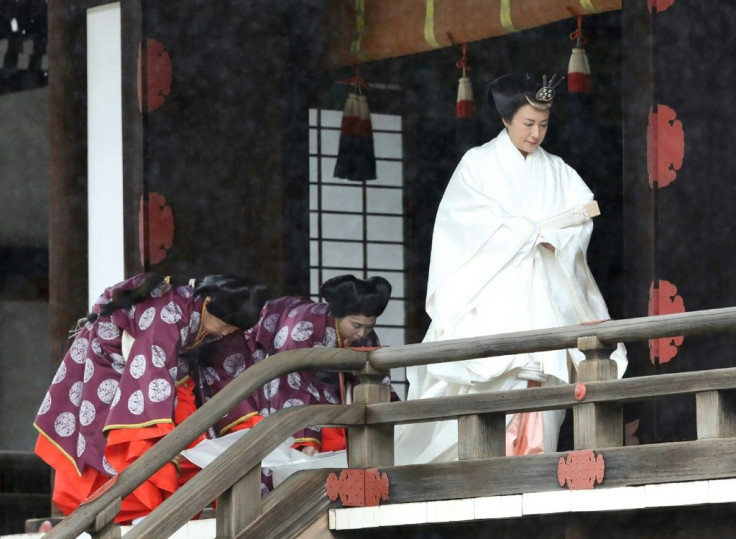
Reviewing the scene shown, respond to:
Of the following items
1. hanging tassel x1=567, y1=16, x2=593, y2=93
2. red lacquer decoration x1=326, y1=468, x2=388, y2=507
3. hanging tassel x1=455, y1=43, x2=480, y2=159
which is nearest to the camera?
red lacquer decoration x1=326, y1=468, x2=388, y2=507

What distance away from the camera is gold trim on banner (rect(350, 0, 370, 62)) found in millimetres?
10836

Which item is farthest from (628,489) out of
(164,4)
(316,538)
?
(164,4)

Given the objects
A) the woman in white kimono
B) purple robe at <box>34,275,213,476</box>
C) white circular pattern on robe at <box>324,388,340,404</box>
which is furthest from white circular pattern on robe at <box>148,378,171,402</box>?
the woman in white kimono

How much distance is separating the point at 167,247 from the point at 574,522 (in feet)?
11.5

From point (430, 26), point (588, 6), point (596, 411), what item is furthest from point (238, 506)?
point (430, 26)

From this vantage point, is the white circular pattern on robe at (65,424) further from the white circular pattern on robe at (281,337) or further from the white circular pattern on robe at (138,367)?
the white circular pattern on robe at (281,337)

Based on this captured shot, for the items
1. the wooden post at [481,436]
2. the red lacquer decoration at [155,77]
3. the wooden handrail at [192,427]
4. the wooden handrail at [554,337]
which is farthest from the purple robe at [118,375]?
the red lacquer decoration at [155,77]

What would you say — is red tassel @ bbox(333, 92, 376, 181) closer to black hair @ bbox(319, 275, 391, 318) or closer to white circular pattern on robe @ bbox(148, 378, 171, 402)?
black hair @ bbox(319, 275, 391, 318)

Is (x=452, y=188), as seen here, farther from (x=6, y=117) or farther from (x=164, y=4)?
(x=6, y=117)

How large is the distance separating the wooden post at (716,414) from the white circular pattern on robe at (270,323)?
2863 millimetres

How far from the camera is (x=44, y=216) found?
13.2 meters

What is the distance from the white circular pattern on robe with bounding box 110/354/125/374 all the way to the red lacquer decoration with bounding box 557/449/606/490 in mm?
2461

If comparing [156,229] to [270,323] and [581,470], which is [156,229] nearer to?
[270,323]

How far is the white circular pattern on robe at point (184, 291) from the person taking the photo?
871cm
